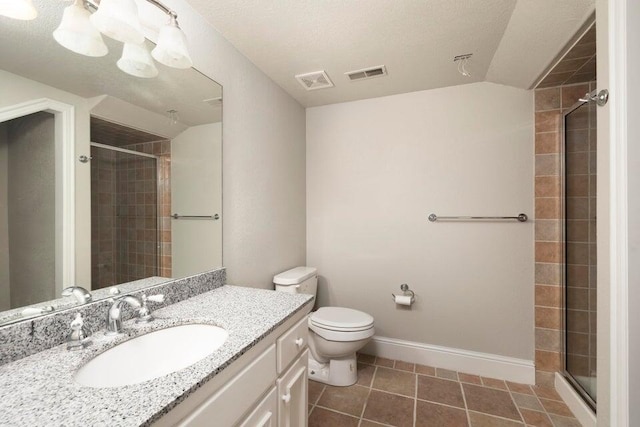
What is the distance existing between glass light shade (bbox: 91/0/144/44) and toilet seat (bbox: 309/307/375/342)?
178 centimetres

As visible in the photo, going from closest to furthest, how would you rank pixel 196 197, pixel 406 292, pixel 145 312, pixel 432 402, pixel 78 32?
1. pixel 78 32
2. pixel 145 312
3. pixel 196 197
4. pixel 432 402
5. pixel 406 292

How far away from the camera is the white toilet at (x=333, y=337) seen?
1.80m

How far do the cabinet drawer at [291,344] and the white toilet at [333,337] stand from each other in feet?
1.95

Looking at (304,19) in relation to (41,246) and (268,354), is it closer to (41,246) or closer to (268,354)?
(41,246)

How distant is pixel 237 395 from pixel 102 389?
339 millimetres

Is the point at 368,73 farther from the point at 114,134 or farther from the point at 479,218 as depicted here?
the point at 114,134

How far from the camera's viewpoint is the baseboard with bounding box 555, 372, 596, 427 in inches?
58.1

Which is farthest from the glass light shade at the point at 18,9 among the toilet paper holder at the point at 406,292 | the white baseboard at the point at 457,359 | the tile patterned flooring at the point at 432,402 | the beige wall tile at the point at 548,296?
the beige wall tile at the point at 548,296

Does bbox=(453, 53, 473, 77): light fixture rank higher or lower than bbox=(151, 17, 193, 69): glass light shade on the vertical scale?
higher

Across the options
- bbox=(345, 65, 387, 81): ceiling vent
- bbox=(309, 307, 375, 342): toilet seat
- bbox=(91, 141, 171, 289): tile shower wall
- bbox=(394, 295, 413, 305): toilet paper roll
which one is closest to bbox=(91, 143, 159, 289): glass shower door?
bbox=(91, 141, 171, 289): tile shower wall

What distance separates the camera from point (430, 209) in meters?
2.14

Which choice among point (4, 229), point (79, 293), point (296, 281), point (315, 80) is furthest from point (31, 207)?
point (315, 80)

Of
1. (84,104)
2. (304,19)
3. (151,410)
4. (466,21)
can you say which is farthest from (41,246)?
(466,21)

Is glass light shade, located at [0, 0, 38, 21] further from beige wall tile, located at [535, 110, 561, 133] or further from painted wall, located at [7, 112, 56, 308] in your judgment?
beige wall tile, located at [535, 110, 561, 133]
